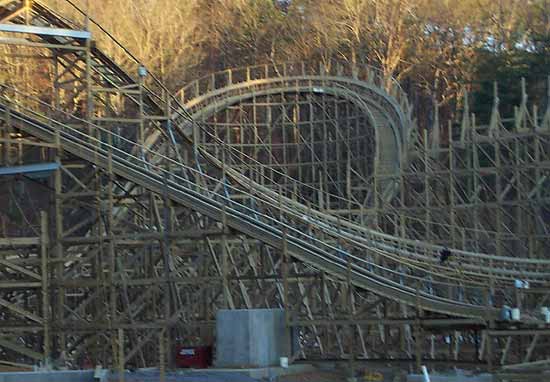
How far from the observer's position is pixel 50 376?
839 inches

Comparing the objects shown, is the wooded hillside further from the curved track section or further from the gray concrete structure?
the gray concrete structure

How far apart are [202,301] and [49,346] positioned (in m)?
4.02

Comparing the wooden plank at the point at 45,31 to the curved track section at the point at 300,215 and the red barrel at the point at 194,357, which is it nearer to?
the curved track section at the point at 300,215

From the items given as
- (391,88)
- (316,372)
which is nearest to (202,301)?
(316,372)

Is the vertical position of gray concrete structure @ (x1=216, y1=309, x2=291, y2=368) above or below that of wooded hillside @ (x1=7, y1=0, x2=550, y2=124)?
below

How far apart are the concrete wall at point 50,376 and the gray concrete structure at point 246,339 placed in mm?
2946

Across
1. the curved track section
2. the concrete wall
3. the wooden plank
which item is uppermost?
the wooden plank

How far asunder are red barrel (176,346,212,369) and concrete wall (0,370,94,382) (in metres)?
2.99

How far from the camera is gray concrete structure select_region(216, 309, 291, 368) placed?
75.7 feet

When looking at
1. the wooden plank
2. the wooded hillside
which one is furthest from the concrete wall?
Answer: the wooded hillside

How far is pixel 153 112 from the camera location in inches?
1275

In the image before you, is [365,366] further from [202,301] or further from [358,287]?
[202,301]

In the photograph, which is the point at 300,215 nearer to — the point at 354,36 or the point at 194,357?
the point at 194,357

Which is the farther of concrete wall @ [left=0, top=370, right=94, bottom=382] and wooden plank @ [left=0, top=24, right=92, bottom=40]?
wooden plank @ [left=0, top=24, right=92, bottom=40]
